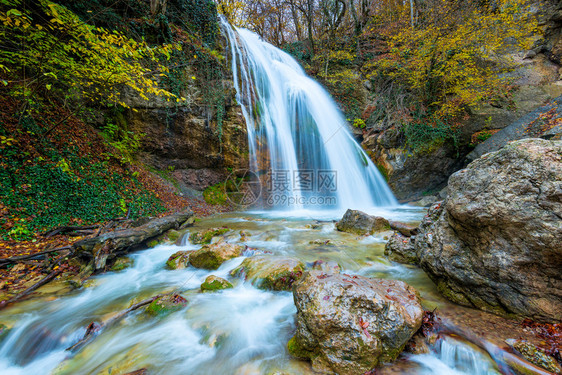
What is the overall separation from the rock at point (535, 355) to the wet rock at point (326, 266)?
1.87m

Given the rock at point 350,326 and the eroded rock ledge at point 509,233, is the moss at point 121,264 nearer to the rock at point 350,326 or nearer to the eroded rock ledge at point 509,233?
the rock at point 350,326

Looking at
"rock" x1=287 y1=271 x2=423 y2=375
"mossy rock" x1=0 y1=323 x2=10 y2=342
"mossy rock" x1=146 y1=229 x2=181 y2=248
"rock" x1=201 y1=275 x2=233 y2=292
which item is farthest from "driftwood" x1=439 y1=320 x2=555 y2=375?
"mossy rock" x1=146 y1=229 x2=181 y2=248

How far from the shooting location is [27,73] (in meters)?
5.98

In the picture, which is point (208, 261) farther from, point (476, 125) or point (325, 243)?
point (476, 125)

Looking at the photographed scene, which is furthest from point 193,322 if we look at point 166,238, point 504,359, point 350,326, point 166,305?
point 166,238

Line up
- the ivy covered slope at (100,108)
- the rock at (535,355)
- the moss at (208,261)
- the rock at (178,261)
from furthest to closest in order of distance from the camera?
1. the ivy covered slope at (100,108)
2. the rock at (178,261)
3. the moss at (208,261)
4. the rock at (535,355)

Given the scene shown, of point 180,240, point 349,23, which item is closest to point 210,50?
point 180,240

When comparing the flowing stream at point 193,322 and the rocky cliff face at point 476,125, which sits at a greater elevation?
the rocky cliff face at point 476,125

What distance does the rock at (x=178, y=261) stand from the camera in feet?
12.8

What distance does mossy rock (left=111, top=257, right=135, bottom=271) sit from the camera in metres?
3.78

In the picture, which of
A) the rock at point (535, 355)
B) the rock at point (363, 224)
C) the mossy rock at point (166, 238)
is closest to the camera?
the rock at point (535, 355)

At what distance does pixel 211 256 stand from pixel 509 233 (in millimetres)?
3915

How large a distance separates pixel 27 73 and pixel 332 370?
32.5 ft

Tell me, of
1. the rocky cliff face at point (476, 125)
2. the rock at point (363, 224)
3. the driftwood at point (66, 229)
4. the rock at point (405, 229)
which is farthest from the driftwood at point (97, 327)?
the rocky cliff face at point (476, 125)
